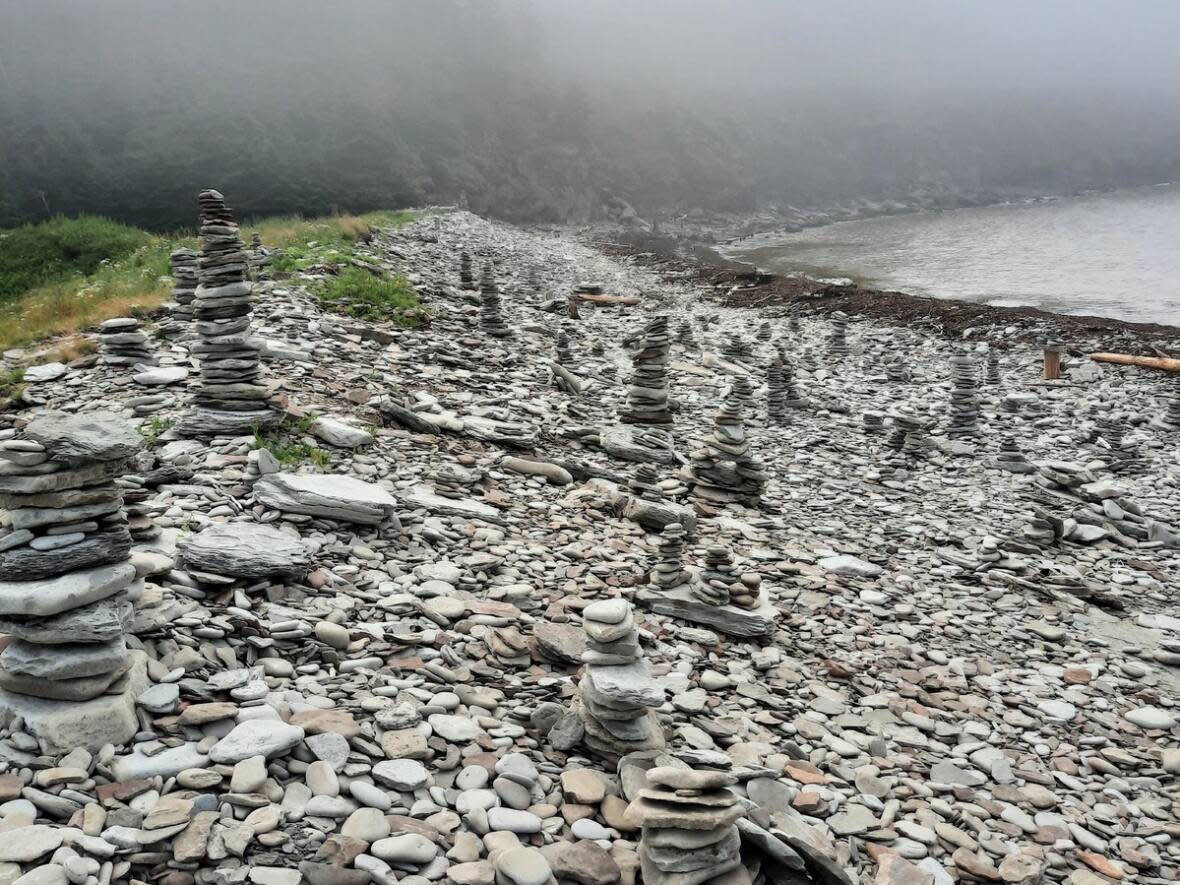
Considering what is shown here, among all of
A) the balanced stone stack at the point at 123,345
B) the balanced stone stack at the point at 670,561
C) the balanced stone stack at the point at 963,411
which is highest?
the balanced stone stack at the point at 123,345

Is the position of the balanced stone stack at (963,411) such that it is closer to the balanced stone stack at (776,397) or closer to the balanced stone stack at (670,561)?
the balanced stone stack at (776,397)

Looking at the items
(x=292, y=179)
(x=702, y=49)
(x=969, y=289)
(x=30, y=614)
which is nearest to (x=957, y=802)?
(x=30, y=614)

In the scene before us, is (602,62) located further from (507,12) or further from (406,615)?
(406,615)

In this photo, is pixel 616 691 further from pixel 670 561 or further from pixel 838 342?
pixel 838 342

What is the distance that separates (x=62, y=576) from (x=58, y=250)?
106 feet

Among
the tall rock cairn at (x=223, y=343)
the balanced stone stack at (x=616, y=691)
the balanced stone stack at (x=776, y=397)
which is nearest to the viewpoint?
the balanced stone stack at (x=616, y=691)

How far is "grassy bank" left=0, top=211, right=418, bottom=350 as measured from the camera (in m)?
14.8

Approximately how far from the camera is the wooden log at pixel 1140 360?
19.8 metres

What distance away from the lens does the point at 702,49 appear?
166375 mm

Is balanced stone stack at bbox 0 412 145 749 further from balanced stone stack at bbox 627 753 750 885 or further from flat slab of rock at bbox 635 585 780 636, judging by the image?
flat slab of rock at bbox 635 585 780 636

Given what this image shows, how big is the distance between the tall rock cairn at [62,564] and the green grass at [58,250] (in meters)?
25.6

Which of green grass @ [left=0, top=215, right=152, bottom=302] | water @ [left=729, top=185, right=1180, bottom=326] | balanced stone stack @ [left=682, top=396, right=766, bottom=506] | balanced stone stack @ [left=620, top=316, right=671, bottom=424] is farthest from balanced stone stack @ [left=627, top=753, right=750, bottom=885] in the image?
water @ [left=729, top=185, right=1180, bottom=326]

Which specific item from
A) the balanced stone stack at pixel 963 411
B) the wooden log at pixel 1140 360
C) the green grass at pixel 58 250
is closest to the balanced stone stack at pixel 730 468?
the balanced stone stack at pixel 963 411

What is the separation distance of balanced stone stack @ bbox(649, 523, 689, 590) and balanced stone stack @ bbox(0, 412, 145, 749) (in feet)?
15.7
